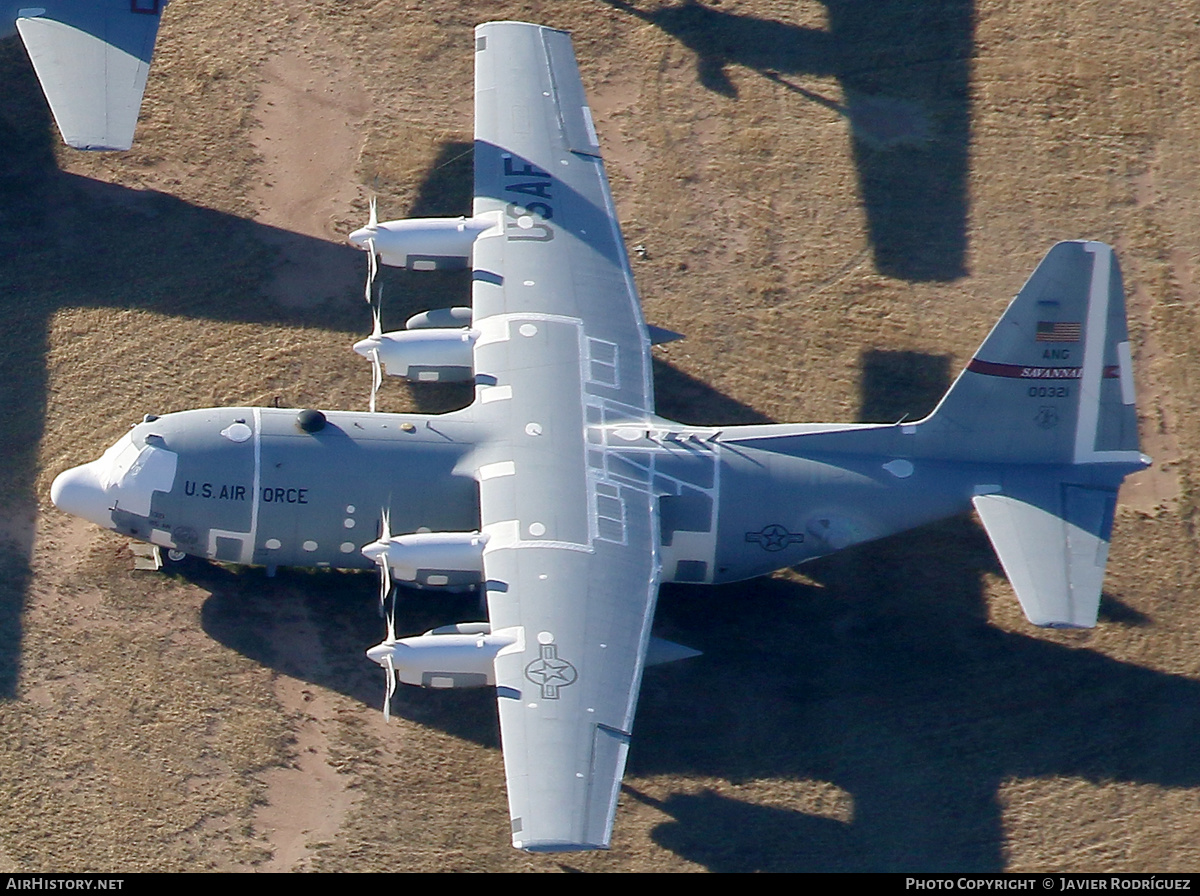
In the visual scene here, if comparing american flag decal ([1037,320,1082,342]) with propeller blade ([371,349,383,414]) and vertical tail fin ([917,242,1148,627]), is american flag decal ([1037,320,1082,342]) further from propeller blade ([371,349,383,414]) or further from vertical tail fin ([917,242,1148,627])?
propeller blade ([371,349,383,414])

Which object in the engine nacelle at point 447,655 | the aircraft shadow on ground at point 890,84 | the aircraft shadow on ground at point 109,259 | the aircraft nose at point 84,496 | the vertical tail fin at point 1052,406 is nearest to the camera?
the engine nacelle at point 447,655

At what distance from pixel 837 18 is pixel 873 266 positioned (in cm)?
959

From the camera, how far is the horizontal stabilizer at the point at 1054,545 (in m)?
31.0

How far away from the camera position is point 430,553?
105 feet

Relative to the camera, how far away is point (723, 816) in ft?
103

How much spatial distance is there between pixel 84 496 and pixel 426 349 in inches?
316

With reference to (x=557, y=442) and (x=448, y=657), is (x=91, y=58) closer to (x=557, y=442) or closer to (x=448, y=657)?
(x=557, y=442)

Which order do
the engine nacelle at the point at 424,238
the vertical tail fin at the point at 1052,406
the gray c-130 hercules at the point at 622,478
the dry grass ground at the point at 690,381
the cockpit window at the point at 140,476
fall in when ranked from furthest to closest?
the engine nacelle at the point at 424,238, the vertical tail fin at the point at 1052,406, the cockpit window at the point at 140,476, the gray c-130 hercules at the point at 622,478, the dry grass ground at the point at 690,381

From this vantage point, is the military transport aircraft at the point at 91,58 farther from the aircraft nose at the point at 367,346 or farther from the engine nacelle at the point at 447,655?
the engine nacelle at the point at 447,655

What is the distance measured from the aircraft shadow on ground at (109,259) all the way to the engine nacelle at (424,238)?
291 cm

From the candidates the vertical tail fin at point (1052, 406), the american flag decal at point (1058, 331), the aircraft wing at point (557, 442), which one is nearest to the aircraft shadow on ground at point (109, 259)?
the aircraft wing at point (557, 442)

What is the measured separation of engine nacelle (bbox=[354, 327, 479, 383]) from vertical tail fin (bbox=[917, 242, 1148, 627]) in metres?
10.2

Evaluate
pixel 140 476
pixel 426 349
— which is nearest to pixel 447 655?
pixel 140 476

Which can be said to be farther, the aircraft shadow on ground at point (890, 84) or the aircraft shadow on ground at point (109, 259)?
the aircraft shadow on ground at point (890, 84)
